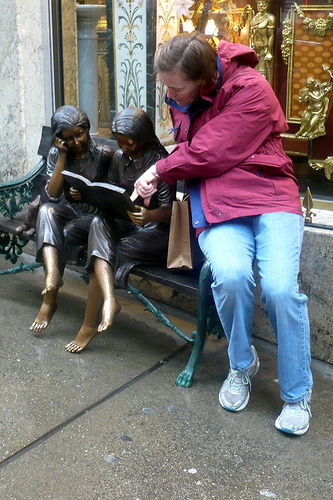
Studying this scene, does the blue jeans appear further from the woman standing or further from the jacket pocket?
the jacket pocket

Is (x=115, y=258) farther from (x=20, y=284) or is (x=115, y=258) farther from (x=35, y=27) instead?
(x=35, y=27)

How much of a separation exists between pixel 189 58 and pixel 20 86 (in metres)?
2.38

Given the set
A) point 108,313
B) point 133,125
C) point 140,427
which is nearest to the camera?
point 140,427

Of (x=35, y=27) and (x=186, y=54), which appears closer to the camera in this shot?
(x=186, y=54)

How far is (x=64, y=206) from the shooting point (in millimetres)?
3559

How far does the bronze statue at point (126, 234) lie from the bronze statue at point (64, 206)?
204 millimetres

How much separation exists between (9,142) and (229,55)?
102 inches

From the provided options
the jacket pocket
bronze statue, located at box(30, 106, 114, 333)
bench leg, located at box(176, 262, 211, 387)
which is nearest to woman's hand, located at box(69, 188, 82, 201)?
bronze statue, located at box(30, 106, 114, 333)

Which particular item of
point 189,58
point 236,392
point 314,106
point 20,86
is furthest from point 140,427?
point 20,86

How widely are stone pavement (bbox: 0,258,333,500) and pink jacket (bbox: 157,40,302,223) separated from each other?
92 centimetres

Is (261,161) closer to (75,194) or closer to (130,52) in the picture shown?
(75,194)

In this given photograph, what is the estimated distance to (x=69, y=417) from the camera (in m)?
2.74

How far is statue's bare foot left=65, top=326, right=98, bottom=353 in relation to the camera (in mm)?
3338

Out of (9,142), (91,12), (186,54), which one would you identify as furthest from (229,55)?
(9,142)
